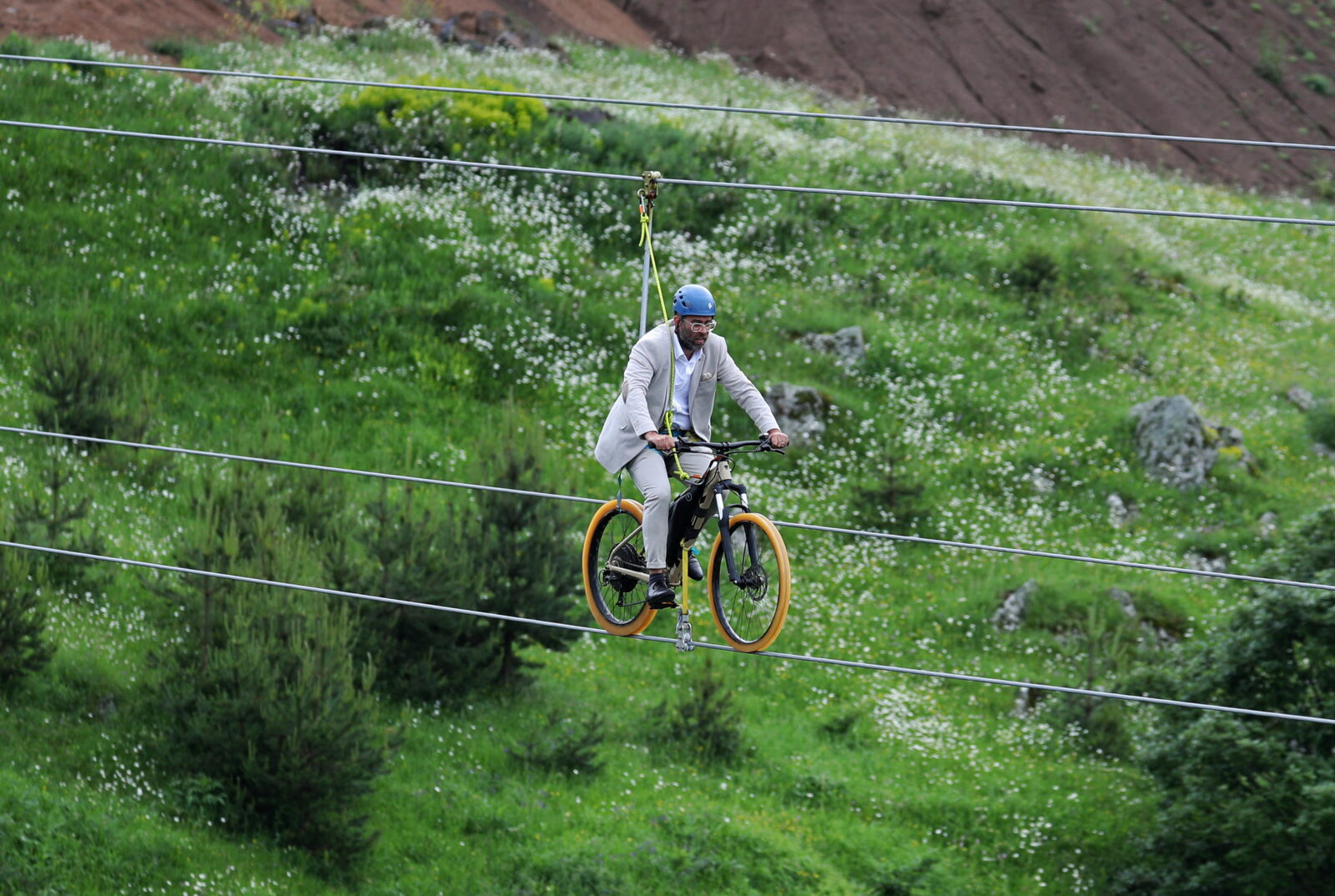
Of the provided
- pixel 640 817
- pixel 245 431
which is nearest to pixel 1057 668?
pixel 640 817

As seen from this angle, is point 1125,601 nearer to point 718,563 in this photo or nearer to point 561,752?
point 561,752

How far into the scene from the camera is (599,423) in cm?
2562

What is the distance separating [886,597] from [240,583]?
11.0 m

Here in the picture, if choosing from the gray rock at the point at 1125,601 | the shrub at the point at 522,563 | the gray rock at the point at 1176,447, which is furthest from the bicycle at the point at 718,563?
the gray rock at the point at 1176,447

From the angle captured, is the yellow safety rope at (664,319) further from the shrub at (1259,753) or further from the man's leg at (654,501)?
the shrub at (1259,753)

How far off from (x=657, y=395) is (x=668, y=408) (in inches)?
4.8

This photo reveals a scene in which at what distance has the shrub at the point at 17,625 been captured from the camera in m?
18.1

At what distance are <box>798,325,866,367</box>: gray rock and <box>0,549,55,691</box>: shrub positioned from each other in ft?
52.5

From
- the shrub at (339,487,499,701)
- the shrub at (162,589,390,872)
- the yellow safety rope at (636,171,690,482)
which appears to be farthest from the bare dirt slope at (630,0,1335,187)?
the yellow safety rope at (636,171,690,482)

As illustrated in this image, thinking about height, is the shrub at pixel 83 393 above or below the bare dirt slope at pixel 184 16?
below

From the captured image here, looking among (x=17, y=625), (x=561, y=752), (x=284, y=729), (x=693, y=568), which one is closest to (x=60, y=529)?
(x=17, y=625)

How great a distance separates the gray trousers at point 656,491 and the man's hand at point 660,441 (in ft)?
1.11

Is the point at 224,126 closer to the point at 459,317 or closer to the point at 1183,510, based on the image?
the point at 459,317

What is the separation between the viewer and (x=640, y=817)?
18828 millimetres
